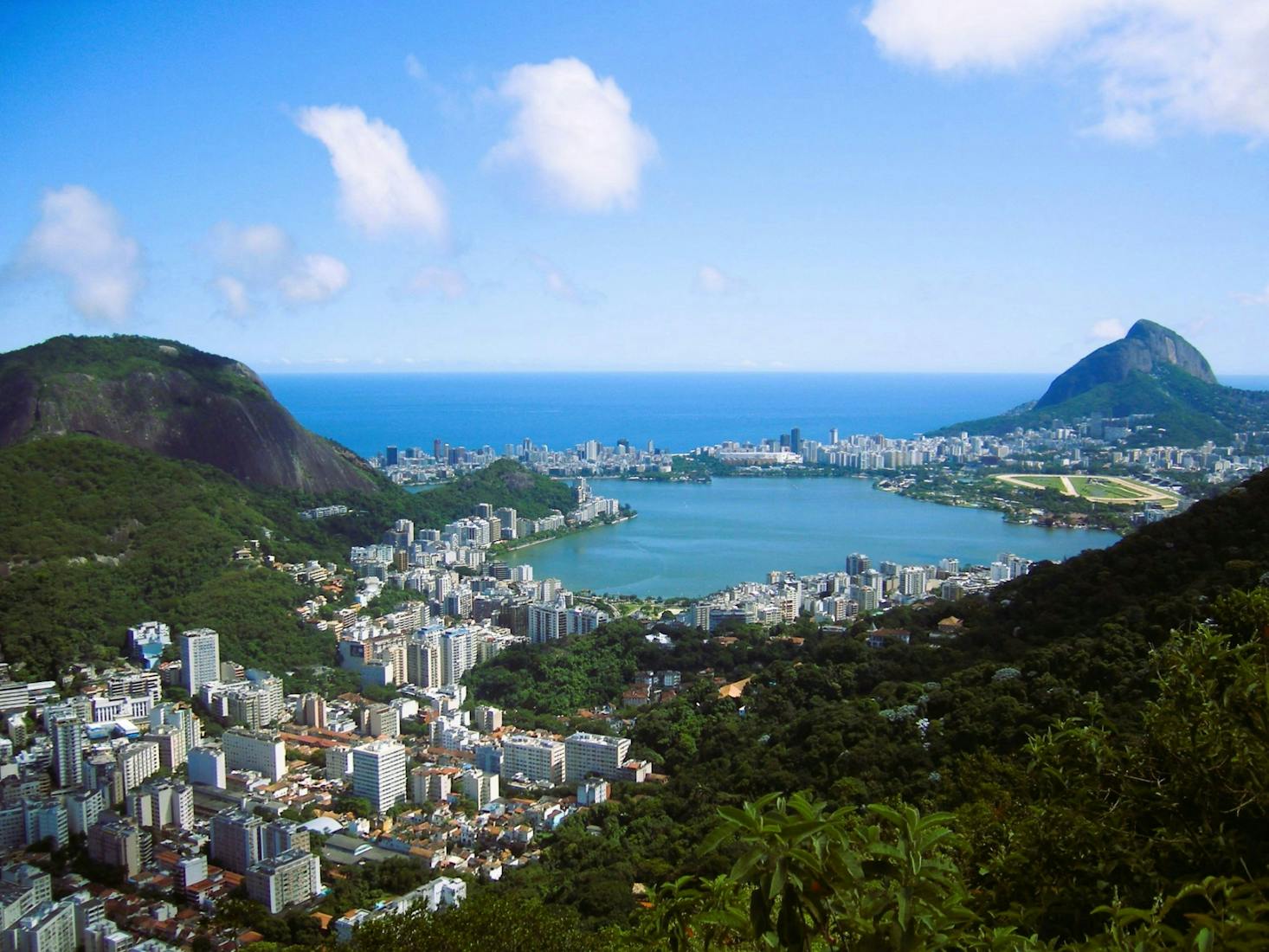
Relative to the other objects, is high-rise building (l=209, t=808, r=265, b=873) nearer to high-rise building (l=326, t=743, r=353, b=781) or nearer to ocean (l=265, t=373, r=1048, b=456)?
high-rise building (l=326, t=743, r=353, b=781)

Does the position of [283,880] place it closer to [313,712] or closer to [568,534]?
[313,712]

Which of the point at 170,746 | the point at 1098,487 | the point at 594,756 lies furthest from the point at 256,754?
the point at 1098,487

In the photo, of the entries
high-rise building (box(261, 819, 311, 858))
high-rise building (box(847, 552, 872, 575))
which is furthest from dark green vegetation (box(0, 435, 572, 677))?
high-rise building (box(847, 552, 872, 575))

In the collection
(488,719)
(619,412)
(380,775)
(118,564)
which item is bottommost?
(488,719)

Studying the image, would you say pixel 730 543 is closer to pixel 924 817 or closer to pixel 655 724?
pixel 655 724

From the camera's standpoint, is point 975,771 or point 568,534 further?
point 568,534

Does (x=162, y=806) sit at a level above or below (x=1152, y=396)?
below

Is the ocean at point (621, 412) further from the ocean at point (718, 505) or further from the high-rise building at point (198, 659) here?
the high-rise building at point (198, 659)
